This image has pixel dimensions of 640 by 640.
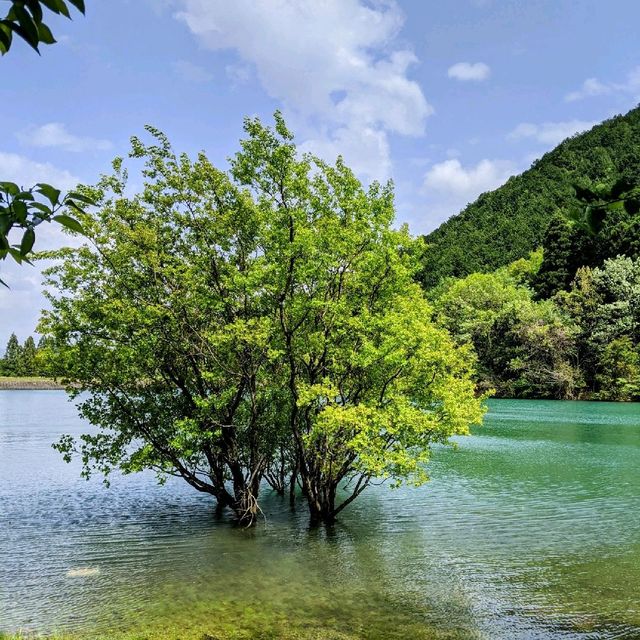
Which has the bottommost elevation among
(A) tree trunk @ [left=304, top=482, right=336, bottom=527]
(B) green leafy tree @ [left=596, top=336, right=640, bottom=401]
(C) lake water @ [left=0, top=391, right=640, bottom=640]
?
(C) lake water @ [left=0, top=391, right=640, bottom=640]

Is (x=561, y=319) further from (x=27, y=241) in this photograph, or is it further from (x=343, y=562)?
(x=27, y=241)

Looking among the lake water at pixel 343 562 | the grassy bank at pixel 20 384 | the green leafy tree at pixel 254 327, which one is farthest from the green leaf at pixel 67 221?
the grassy bank at pixel 20 384

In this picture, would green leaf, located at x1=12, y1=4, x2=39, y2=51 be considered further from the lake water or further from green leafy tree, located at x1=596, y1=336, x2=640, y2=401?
green leafy tree, located at x1=596, y1=336, x2=640, y2=401

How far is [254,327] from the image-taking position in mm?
13828

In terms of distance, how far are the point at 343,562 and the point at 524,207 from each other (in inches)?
4420

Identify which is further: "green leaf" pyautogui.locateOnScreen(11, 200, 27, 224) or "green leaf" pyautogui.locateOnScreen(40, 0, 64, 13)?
"green leaf" pyautogui.locateOnScreen(11, 200, 27, 224)

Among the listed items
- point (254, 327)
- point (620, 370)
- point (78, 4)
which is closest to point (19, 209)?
point (78, 4)

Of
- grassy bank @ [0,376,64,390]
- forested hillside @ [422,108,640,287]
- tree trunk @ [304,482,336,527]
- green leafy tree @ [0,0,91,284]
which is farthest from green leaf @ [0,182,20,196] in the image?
grassy bank @ [0,376,64,390]

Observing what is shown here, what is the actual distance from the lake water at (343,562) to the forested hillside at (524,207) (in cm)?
8509

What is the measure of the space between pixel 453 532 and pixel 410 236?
7.97m

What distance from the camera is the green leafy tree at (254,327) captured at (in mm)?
13633

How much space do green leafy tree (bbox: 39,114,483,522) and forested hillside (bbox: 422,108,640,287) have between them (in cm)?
8914

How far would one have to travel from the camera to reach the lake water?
9.68 m

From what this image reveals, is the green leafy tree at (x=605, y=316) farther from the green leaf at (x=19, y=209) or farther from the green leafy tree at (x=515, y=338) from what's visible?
the green leaf at (x=19, y=209)
